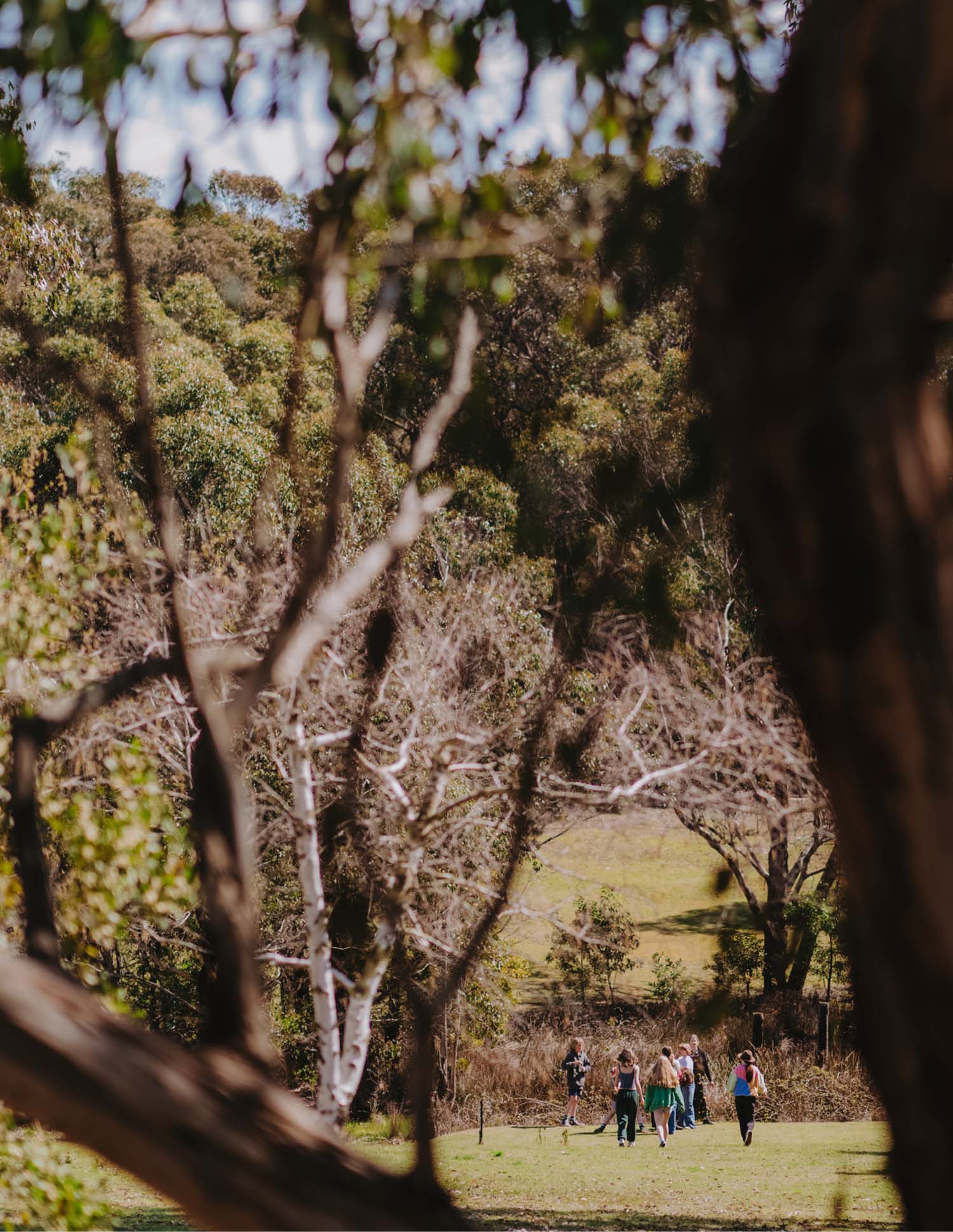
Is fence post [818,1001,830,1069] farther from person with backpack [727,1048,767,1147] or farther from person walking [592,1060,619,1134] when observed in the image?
person walking [592,1060,619,1134]

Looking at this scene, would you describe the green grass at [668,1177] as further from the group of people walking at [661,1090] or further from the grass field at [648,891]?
the grass field at [648,891]

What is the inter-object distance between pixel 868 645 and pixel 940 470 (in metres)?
0.19

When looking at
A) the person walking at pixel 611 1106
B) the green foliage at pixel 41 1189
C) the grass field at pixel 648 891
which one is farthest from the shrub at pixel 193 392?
the green foliage at pixel 41 1189

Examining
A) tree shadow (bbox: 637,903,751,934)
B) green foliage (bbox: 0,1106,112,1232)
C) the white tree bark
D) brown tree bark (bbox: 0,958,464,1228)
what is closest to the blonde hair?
tree shadow (bbox: 637,903,751,934)

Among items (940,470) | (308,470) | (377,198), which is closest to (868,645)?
(940,470)

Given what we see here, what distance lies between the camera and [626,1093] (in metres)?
14.7

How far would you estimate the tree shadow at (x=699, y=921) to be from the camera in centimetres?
2205

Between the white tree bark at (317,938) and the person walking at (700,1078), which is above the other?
the white tree bark at (317,938)

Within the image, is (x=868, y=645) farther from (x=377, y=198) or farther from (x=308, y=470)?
(x=308, y=470)

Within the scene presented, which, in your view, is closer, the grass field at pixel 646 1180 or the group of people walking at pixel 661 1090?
the grass field at pixel 646 1180

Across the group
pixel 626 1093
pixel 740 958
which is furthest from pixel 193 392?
pixel 740 958

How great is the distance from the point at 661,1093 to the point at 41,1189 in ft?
36.8

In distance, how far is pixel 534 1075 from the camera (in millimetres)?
17359

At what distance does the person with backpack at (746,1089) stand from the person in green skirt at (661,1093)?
0.73 meters
